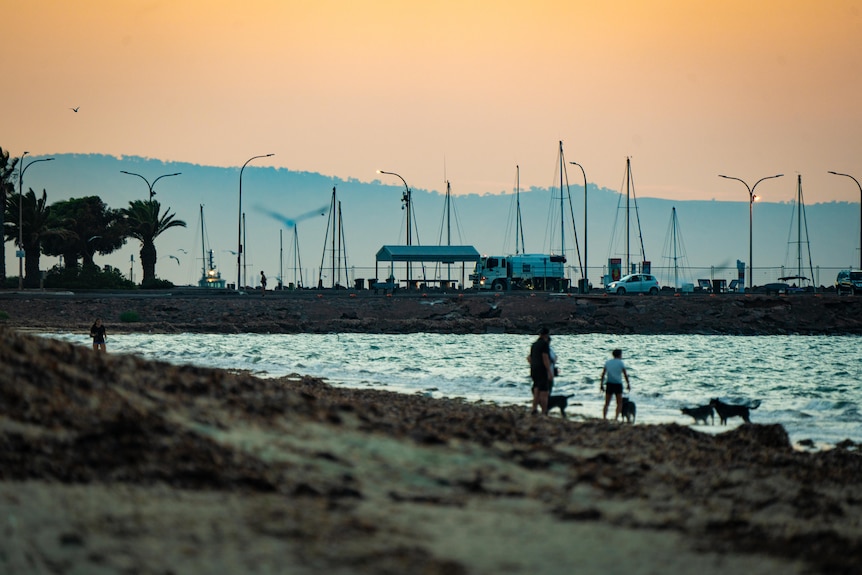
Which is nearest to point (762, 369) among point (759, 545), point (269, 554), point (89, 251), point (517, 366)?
point (517, 366)

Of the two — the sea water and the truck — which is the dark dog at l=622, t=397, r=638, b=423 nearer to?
the sea water

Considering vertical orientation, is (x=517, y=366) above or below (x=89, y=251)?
below

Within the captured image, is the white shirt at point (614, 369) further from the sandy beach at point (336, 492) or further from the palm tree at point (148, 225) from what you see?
the palm tree at point (148, 225)

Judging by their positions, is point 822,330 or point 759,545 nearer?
point 759,545

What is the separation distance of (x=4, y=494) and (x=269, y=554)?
2531mm

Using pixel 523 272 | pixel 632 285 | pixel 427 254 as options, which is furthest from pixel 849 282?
pixel 427 254

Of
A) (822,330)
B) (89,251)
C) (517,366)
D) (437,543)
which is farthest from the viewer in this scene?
(89,251)

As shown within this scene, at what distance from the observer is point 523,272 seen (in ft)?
285

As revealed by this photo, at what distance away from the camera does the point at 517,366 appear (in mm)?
41688

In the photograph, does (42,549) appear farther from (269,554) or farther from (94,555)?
(269,554)

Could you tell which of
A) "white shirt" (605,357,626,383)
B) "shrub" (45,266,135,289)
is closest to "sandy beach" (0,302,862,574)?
"white shirt" (605,357,626,383)

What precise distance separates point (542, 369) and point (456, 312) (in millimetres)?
51439

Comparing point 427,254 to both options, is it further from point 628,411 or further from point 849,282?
point 628,411

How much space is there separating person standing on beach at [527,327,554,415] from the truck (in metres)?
65.4
